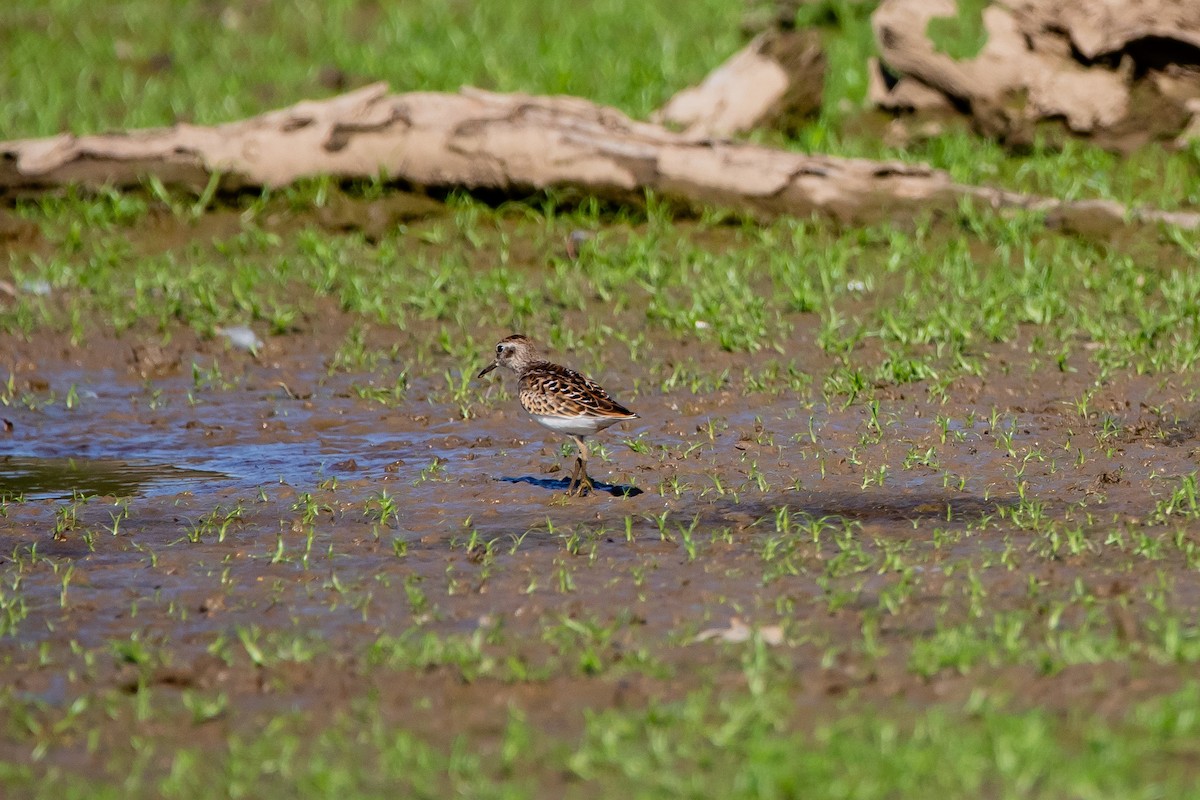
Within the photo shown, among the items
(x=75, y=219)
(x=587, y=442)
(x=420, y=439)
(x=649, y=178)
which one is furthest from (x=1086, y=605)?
(x=75, y=219)

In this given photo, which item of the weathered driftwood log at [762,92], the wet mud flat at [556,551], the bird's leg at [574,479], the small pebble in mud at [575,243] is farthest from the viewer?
the weathered driftwood log at [762,92]

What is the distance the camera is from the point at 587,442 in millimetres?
7754

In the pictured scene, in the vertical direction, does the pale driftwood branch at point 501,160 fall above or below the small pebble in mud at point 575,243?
above

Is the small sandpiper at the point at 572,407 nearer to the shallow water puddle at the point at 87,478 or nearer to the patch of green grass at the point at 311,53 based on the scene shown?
the shallow water puddle at the point at 87,478

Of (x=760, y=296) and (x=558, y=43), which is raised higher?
(x=558, y=43)

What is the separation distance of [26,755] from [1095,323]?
21.4ft

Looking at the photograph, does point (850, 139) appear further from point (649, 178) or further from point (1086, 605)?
point (1086, 605)

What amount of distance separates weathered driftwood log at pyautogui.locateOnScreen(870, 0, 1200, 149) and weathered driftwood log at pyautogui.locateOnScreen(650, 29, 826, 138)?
0.59 meters

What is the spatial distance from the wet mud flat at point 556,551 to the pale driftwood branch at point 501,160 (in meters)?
1.62

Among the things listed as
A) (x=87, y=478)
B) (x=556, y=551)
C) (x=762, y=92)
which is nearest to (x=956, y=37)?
(x=762, y=92)

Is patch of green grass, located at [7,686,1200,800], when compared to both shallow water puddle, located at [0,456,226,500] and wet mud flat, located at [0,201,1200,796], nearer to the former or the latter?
wet mud flat, located at [0,201,1200,796]

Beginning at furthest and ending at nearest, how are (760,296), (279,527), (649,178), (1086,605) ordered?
(649,178)
(760,296)
(279,527)
(1086,605)

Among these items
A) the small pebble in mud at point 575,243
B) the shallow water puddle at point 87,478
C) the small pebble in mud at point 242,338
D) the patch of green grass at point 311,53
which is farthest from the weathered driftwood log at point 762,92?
the shallow water puddle at point 87,478

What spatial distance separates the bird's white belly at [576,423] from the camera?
6.67m
